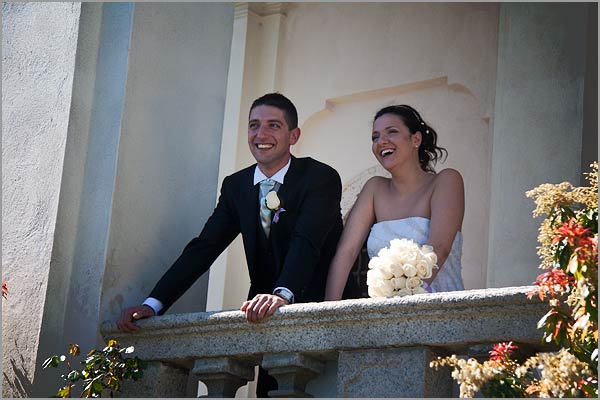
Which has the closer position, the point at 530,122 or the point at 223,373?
the point at 223,373

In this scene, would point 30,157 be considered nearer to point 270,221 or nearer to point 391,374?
point 270,221

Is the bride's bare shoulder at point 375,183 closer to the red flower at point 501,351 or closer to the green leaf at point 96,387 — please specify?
the green leaf at point 96,387

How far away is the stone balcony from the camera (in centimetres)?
550

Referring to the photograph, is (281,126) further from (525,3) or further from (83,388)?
(525,3)

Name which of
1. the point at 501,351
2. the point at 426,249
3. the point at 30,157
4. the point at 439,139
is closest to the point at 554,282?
the point at 501,351

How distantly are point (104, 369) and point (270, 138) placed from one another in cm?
171

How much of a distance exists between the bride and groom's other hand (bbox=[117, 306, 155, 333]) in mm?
1037

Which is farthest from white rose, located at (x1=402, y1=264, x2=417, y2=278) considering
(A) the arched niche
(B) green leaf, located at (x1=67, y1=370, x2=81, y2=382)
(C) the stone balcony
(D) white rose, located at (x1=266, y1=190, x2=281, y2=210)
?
(A) the arched niche

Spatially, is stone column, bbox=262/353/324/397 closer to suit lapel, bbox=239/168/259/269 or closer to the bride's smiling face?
suit lapel, bbox=239/168/259/269

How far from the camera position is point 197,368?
21.1 feet

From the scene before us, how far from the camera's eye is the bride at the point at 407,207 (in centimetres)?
732

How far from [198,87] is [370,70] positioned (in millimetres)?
4045

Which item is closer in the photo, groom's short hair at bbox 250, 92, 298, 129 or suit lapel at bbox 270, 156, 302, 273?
suit lapel at bbox 270, 156, 302, 273

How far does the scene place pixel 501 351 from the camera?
520 cm
